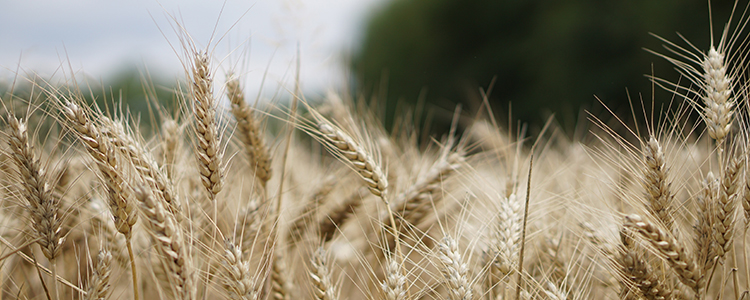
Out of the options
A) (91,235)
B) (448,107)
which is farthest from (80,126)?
(448,107)

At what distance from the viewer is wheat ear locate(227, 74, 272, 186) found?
1.25 metres

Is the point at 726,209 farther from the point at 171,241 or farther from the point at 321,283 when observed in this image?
the point at 171,241

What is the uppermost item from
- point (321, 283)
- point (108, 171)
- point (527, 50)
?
point (108, 171)

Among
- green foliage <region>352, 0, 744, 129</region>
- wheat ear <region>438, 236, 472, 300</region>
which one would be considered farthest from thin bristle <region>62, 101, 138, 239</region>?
green foliage <region>352, 0, 744, 129</region>

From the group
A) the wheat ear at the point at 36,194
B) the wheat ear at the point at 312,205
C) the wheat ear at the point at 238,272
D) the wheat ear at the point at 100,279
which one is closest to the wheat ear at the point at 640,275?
the wheat ear at the point at 238,272

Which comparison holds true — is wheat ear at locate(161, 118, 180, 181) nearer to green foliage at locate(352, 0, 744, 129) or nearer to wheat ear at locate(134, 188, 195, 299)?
wheat ear at locate(134, 188, 195, 299)

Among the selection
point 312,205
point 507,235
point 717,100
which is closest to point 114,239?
point 312,205

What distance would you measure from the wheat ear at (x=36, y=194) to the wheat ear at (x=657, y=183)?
4.35ft

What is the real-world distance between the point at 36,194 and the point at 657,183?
4.55ft

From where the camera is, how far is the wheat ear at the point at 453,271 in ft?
2.93

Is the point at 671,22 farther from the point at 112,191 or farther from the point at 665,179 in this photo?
the point at 112,191

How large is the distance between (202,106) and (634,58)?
8.89m

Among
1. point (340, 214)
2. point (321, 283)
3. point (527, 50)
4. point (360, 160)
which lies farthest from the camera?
point (527, 50)

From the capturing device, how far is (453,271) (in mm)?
910
